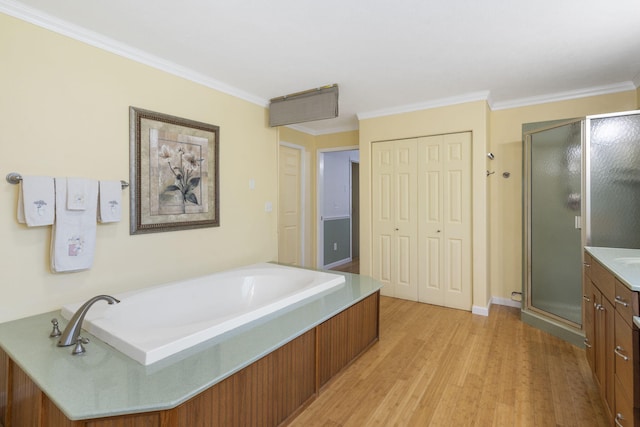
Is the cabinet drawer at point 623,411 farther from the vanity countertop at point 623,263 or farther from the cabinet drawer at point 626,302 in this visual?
the vanity countertop at point 623,263

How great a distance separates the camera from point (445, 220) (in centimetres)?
339

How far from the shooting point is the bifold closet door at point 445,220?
3.28 meters

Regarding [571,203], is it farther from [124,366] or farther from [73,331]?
[73,331]

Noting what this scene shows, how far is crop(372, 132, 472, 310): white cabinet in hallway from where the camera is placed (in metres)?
3.30

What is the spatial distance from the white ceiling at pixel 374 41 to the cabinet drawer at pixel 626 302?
1.54m

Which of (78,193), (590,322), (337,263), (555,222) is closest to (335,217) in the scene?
(337,263)

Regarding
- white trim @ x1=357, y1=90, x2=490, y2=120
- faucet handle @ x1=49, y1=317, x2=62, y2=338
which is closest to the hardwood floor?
faucet handle @ x1=49, y1=317, x2=62, y2=338

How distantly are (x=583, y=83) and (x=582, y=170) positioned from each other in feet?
3.33

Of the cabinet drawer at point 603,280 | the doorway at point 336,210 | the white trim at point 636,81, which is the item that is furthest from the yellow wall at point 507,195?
the doorway at point 336,210

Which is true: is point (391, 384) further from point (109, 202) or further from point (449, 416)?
point (109, 202)

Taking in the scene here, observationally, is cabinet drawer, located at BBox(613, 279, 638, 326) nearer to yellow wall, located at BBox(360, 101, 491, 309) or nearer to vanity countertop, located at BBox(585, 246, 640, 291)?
vanity countertop, located at BBox(585, 246, 640, 291)

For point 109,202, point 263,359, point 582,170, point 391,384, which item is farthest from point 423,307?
point 109,202

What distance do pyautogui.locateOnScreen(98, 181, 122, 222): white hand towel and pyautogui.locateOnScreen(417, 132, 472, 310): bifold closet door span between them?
9.37ft

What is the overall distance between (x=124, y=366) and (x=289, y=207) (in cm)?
334
